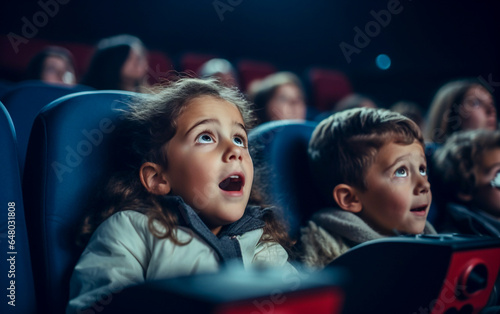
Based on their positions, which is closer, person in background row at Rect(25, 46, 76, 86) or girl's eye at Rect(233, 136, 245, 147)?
girl's eye at Rect(233, 136, 245, 147)

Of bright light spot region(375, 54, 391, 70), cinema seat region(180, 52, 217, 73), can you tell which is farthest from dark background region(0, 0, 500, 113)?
cinema seat region(180, 52, 217, 73)

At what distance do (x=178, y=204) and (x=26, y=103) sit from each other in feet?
1.69

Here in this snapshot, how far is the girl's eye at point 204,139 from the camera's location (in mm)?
661

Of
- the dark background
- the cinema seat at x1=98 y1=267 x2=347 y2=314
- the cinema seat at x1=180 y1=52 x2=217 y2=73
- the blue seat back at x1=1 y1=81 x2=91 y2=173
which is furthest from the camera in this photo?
the dark background

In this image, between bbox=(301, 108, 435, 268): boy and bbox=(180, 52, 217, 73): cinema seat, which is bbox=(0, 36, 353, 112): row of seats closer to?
bbox=(180, 52, 217, 73): cinema seat

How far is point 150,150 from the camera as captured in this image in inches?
27.1

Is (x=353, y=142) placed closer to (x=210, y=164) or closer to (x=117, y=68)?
(x=210, y=164)

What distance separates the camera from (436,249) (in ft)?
1.64

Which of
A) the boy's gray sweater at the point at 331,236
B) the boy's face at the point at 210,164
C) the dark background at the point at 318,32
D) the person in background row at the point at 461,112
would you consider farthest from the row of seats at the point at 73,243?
the dark background at the point at 318,32

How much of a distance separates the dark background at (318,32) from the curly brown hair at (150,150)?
7.02 ft

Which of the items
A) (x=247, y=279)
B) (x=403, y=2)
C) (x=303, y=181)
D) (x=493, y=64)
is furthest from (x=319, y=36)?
(x=247, y=279)

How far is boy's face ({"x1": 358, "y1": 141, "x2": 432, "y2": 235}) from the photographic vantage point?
31.1 inches

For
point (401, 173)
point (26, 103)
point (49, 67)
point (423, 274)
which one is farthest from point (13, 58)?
point (423, 274)

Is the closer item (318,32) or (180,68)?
(180,68)
